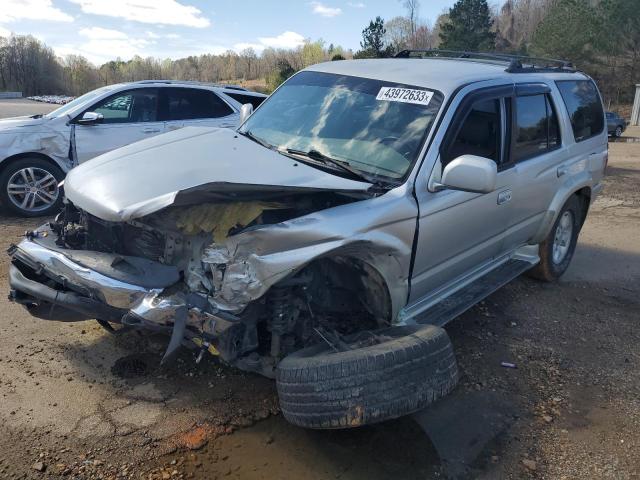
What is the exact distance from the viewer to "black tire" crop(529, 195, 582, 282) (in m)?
5.29

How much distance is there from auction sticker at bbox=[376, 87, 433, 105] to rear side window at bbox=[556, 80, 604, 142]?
2050 millimetres

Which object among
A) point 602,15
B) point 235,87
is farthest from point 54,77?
point 235,87

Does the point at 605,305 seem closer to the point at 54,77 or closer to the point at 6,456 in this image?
the point at 6,456

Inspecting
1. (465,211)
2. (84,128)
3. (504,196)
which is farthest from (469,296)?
(84,128)

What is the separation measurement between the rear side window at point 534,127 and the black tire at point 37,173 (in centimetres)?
541

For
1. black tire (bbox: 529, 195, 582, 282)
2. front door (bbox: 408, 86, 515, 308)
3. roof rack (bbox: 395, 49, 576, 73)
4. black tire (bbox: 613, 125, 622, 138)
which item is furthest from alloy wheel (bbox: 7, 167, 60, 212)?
black tire (bbox: 613, 125, 622, 138)

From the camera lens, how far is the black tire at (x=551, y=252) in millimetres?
5289

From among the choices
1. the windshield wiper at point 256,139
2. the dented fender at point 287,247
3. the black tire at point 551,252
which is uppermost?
the windshield wiper at point 256,139

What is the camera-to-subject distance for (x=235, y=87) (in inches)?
352

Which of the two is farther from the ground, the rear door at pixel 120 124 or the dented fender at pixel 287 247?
the rear door at pixel 120 124

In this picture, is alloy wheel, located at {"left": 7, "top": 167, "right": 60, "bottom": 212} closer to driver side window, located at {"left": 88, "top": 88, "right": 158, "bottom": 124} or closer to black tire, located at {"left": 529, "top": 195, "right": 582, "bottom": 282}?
driver side window, located at {"left": 88, "top": 88, "right": 158, "bottom": 124}

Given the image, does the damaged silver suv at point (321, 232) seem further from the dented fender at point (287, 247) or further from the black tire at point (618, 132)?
the black tire at point (618, 132)

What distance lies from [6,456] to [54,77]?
241 ft

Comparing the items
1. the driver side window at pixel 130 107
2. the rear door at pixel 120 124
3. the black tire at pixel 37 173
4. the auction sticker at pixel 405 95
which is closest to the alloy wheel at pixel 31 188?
the black tire at pixel 37 173
